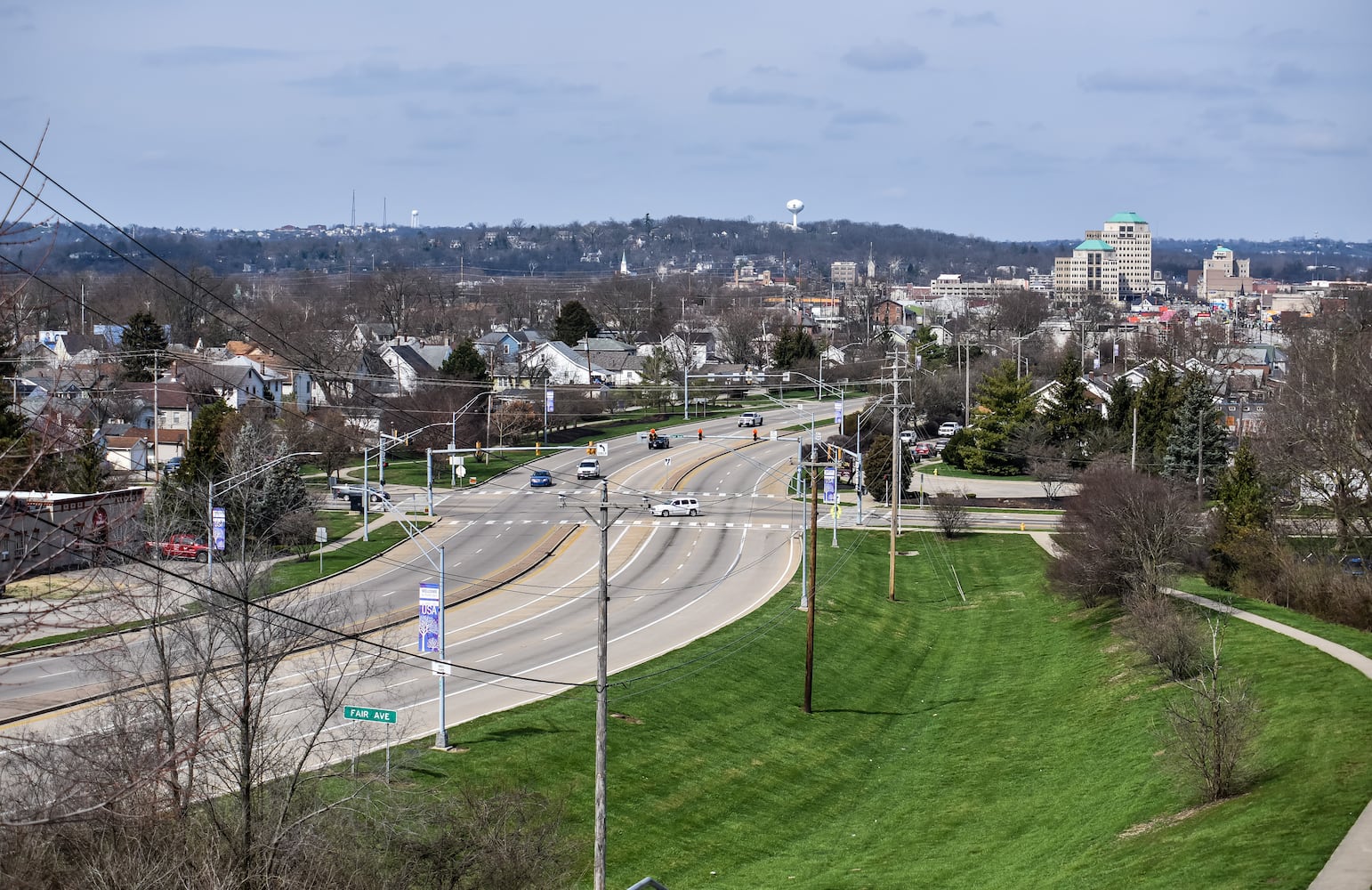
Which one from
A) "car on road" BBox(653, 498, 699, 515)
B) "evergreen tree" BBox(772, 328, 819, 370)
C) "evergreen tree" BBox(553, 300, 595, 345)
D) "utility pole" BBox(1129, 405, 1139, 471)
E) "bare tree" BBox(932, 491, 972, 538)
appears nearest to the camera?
"bare tree" BBox(932, 491, 972, 538)

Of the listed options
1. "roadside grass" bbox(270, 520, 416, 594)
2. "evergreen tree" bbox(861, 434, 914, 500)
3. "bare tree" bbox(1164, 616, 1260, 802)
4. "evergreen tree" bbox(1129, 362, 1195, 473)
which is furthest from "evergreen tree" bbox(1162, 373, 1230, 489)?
"bare tree" bbox(1164, 616, 1260, 802)

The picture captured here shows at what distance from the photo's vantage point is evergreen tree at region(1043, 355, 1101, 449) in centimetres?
8875

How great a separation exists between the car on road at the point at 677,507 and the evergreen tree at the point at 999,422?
2340 cm

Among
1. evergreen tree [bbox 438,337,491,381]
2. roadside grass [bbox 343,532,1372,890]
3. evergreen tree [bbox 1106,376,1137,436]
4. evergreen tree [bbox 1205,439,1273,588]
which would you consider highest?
evergreen tree [bbox 438,337,491,381]

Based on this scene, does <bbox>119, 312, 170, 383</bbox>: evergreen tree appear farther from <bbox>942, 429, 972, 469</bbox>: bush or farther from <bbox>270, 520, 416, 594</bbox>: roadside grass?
<bbox>942, 429, 972, 469</bbox>: bush

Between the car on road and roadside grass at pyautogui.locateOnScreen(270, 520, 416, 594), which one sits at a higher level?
the car on road

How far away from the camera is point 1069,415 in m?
89.1

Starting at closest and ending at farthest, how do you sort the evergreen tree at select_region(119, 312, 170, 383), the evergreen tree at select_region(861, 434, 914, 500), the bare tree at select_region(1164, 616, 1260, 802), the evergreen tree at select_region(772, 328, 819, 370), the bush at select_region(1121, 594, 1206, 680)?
the bare tree at select_region(1164, 616, 1260, 802), the bush at select_region(1121, 594, 1206, 680), the evergreen tree at select_region(861, 434, 914, 500), the evergreen tree at select_region(119, 312, 170, 383), the evergreen tree at select_region(772, 328, 819, 370)

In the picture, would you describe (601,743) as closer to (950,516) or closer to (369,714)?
(369,714)

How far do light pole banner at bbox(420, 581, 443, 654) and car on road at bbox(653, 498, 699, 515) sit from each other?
40960 millimetres

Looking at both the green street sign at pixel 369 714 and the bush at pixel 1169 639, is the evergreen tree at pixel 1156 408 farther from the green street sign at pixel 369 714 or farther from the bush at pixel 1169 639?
the green street sign at pixel 369 714

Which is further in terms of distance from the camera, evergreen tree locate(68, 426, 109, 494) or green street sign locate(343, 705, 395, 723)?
evergreen tree locate(68, 426, 109, 494)

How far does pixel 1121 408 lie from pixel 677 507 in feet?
111

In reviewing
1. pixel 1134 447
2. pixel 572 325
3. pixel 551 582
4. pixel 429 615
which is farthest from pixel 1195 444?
pixel 572 325
